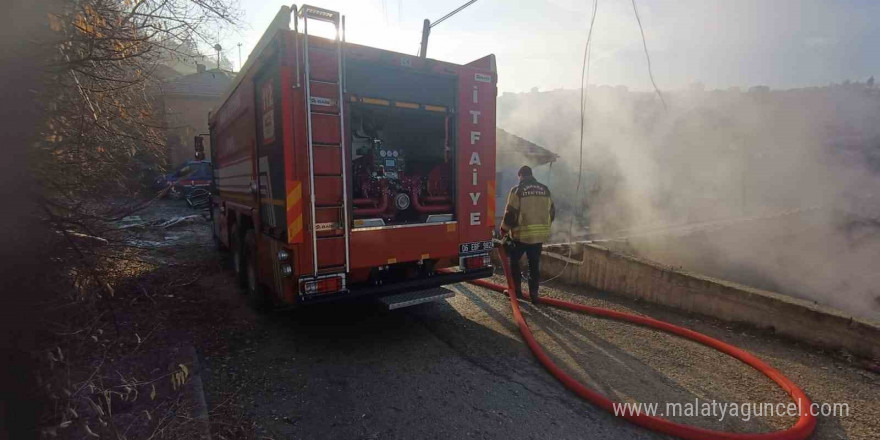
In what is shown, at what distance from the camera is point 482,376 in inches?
142

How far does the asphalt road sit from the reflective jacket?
3.57 feet

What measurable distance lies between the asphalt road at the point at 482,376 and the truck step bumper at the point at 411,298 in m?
0.48

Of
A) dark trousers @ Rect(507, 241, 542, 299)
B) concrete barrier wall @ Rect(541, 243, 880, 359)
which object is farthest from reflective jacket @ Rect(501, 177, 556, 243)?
concrete barrier wall @ Rect(541, 243, 880, 359)

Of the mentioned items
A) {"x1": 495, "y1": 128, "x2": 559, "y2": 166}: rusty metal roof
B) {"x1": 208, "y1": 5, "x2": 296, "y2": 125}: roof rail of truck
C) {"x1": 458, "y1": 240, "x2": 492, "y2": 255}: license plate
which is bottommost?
{"x1": 458, "y1": 240, "x2": 492, "y2": 255}: license plate

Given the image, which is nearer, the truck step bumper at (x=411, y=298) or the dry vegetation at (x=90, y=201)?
the dry vegetation at (x=90, y=201)

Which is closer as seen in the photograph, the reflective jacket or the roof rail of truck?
the roof rail of truck

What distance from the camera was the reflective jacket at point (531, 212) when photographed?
5496 millimetres

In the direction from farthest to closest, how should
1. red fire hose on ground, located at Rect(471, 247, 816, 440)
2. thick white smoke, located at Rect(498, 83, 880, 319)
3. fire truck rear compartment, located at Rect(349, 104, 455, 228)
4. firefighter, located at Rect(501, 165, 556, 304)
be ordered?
thick white smoke, located at Rect(498, 83, 880, 319) → firefighter, located at Rect(501, 165, 556, 304) → fire truck rear compartment, located at Rect(349, 104, 455, 228) → red fire hose on ground, located at Rect(471, 247, 816, 440)

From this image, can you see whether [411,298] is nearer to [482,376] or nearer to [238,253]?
[482,376]

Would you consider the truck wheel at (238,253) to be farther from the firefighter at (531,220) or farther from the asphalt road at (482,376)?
the firefighter at (531,220)

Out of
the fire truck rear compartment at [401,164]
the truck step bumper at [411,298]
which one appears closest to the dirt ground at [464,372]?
the truck step bumper at [411,298]

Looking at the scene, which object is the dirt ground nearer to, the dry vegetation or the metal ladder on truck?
the dry vegetation

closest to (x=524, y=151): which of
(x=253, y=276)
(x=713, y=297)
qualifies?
(x=713, y=297)

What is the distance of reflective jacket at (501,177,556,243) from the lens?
18.0 feet
